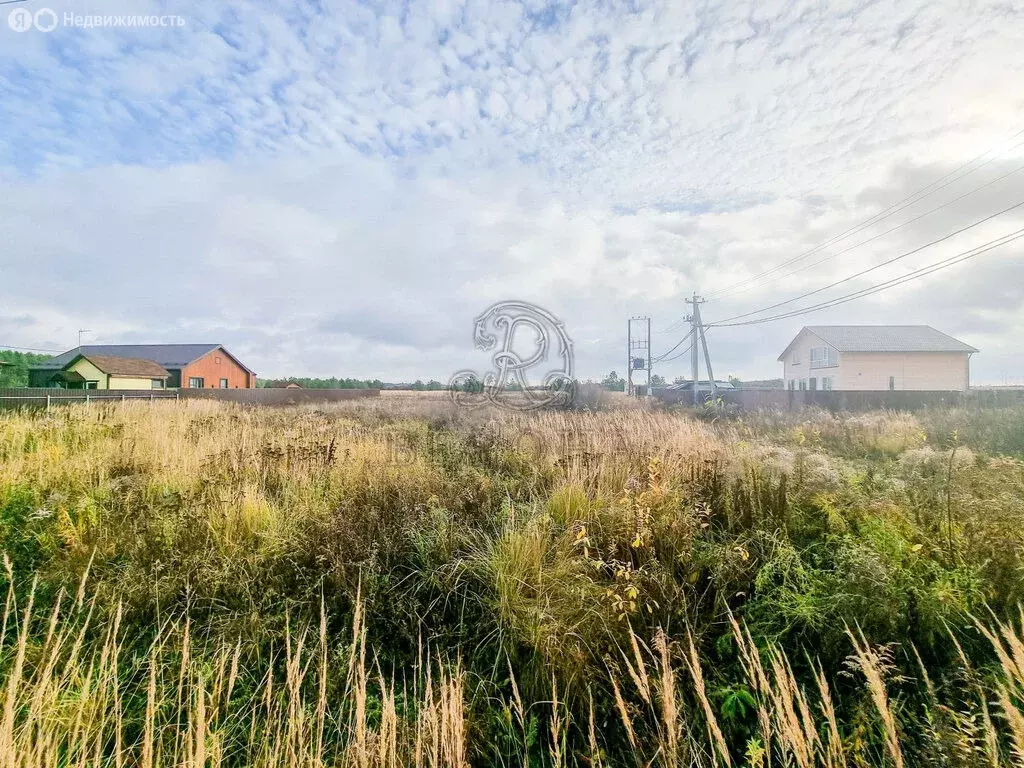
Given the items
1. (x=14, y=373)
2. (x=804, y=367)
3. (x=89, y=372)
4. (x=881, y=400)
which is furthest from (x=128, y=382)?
(x=804, y=367)

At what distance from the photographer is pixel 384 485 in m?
3.86

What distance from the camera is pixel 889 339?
2778 centimetres

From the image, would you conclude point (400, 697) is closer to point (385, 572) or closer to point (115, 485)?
point (385, 572)

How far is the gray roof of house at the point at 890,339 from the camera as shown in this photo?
27156 mm

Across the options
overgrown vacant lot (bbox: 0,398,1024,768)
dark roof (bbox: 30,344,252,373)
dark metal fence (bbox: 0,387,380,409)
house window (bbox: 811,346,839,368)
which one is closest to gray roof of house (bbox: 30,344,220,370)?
dark roof (bbox: 30,344,252,373)

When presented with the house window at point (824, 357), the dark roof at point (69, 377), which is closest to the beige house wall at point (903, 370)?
the house window at point (824, 357)

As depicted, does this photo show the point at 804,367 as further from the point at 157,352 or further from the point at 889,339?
the point at 157,352

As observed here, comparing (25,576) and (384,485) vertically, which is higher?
(384,485)

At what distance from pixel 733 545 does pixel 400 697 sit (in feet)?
6.75

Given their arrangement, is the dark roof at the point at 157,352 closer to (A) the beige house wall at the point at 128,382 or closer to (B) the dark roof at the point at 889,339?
(A) the beige house wall at the point at 128,382

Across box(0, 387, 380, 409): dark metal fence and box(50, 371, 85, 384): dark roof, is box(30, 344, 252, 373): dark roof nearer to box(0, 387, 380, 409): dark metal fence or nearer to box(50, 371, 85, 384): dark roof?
box(50, 371, 85, 384): dark roof

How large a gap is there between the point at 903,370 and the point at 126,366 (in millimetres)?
51515

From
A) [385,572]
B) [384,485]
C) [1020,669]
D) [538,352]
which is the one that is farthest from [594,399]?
[1020,669]

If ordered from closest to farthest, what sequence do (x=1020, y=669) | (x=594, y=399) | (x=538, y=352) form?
1. (x=1020, y=669)
2. (x=538, y=352)
3. (x=594, y=399)
